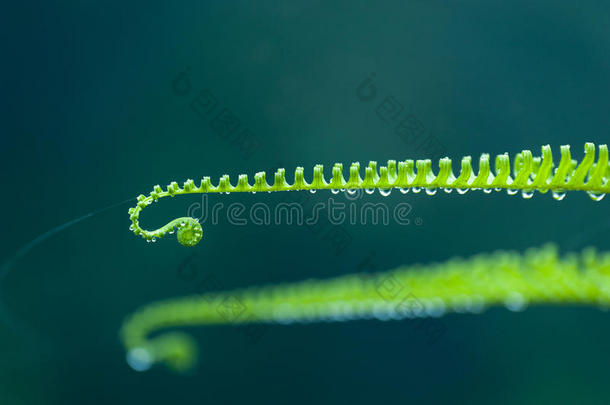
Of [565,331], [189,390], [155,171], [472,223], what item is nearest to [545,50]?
[472,223]

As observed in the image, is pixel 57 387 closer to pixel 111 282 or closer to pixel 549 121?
pixel 111 282
